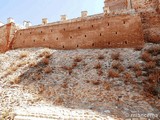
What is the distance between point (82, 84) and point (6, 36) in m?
10.2

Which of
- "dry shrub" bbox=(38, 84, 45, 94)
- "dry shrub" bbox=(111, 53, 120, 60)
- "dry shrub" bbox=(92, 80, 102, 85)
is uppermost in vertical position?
"dry shrub" bbox=(111, 53, 120, 60)

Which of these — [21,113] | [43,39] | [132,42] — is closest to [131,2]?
[132,42]

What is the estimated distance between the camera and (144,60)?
12.6 metres

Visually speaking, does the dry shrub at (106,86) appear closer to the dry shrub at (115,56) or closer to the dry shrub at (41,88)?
the dry shrub at (115,56)

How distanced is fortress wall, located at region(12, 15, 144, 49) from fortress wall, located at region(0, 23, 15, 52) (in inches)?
35.7

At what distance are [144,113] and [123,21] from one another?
7898 millimetres

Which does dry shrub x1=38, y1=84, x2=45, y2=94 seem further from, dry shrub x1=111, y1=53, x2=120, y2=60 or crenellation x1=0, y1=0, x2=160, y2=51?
crenellation x1=0, y1=0, x2=160, y2=51

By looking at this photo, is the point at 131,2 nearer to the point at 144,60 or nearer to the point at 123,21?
the point at 123,21

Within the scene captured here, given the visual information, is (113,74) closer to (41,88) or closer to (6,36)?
(41,88)

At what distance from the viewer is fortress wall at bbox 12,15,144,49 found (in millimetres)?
14711

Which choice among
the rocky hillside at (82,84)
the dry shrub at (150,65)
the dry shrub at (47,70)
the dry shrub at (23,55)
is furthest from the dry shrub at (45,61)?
the dry shrub at (150,65)

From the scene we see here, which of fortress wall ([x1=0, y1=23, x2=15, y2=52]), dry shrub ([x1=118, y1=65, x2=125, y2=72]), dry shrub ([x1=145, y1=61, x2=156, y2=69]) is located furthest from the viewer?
fortress wall ([x1=0, y1=23, x2=15, y2=52])

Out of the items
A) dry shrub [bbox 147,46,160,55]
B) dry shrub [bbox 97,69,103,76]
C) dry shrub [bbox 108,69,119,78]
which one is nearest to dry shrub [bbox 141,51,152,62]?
dry shrub [bbox 147,46,160,55]

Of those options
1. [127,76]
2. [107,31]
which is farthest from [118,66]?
[107,31]
